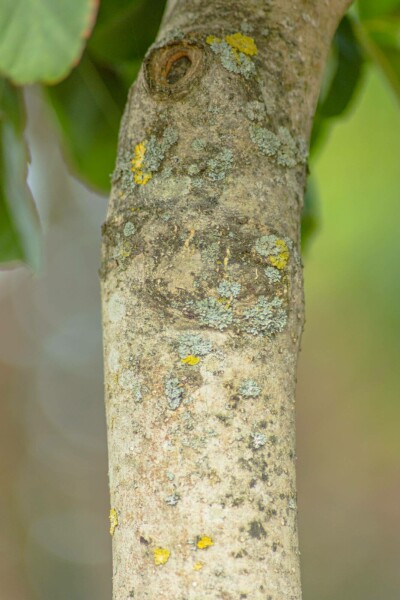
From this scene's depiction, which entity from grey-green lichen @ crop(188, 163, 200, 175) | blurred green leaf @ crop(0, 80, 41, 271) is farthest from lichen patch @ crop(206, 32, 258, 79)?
blurred green leaf @ crop(0, 80, 41, 271)

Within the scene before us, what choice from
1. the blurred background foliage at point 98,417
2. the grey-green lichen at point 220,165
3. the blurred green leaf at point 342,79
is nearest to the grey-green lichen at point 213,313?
the grey-green lichen at point 220,165

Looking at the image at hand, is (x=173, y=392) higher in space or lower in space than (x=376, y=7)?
lower

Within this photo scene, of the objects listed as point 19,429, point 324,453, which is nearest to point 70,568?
point 19,429

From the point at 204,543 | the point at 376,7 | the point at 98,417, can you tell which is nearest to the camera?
the point at 204,543

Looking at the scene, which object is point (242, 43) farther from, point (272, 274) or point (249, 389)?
point (249, 389)

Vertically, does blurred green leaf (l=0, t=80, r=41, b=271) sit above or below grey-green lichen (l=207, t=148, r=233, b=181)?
above

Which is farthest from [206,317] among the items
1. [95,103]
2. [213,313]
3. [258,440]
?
[95,103]

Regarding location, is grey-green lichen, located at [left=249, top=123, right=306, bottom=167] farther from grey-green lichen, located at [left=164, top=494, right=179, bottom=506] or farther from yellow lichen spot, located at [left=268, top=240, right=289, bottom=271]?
grey-green lichen, located at [left=164, top=494, right=179, bottom=506]
